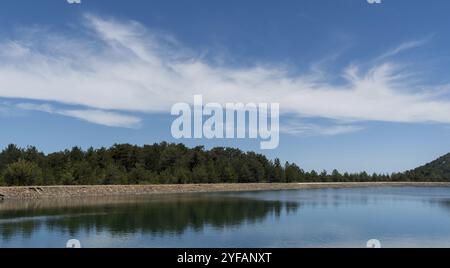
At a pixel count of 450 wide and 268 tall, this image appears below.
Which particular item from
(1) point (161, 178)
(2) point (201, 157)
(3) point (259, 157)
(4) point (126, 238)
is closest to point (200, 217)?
(4) point (126, 238)

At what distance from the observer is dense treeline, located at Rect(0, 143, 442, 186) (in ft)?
190

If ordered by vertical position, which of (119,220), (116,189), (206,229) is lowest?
(206,229)

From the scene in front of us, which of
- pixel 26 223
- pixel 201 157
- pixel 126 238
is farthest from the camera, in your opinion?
pixel 201 157

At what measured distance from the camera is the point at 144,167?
268ft

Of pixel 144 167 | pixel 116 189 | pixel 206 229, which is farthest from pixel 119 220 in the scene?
pixel 144 167

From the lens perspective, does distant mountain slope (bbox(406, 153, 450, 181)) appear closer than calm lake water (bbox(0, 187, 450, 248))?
No

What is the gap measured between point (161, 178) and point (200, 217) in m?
42.3

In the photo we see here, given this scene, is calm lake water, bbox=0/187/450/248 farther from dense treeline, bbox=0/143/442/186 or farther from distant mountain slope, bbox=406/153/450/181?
distant mountain slope, bbox=406/153/450/181

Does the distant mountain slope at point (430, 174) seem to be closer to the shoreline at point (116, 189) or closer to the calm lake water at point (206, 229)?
the shoreline at point (116, 189)

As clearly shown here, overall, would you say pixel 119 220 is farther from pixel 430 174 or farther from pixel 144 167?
pixel 430 174

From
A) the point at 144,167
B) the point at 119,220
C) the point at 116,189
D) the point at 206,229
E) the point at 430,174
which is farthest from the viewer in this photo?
the point at 430,174

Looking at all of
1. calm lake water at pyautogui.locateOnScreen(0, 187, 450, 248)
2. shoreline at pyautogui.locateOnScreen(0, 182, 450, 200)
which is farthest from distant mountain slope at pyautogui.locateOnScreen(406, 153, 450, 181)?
calm lake water at pyautogui.locateOnScreen(0, 187, 450, 248)
